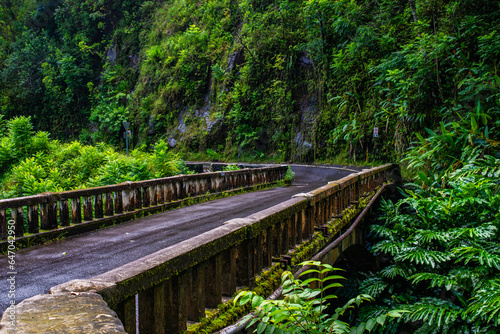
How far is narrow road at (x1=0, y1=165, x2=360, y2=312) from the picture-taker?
180 inches

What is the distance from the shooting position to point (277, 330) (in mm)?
2838

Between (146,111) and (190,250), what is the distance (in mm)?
36965

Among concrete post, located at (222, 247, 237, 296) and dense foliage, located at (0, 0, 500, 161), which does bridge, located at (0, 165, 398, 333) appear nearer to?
concrete post, located at (222, 247, 237, 296)

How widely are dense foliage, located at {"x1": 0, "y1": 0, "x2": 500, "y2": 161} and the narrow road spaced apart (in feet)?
33.5

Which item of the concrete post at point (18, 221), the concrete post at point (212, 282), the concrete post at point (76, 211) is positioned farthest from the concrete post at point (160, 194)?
the concrete post at point (212, 282)

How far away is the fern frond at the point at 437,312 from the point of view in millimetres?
5775

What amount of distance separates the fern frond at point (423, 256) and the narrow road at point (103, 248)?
12.4 feet

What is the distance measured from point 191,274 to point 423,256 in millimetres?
6014

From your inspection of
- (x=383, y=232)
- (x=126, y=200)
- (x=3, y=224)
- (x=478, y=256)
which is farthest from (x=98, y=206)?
(x=478, y=256)

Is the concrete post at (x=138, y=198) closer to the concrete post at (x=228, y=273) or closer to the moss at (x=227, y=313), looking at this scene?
the moss at (x=227, y=313)

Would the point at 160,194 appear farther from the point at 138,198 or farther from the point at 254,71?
the point at 254,71

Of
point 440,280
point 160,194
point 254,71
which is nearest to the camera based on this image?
point 440,280

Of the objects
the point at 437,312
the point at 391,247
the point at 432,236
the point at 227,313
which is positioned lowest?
the point at 437,312

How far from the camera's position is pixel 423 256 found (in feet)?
23.2
